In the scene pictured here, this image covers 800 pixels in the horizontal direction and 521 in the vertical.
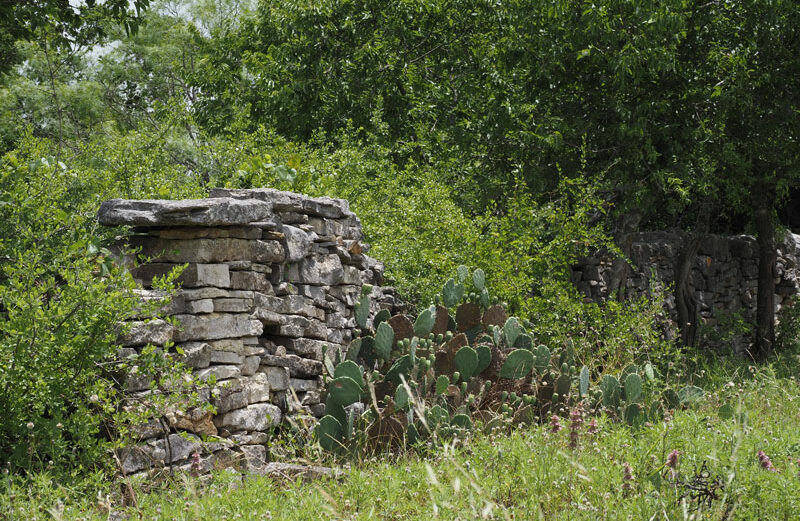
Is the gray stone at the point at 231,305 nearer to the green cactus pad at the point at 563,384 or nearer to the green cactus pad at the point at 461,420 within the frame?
the green cactus pad at the point at 461,420

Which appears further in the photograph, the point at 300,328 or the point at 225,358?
the point at 300,328

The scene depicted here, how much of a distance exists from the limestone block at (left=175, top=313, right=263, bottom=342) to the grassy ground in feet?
2.89

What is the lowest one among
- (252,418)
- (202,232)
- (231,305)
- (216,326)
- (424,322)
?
(252,418)

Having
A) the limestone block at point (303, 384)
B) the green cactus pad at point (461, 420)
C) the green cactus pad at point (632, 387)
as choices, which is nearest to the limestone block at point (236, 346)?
the limestone block at point (303, 384)

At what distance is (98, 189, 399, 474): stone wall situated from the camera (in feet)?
15.1

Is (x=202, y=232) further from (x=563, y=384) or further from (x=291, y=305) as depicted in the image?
(x=563, y=384)

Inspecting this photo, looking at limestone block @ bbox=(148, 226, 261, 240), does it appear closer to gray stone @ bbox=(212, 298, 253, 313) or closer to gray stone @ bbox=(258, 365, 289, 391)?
gray stone @ bbox=(212, 298, 253, 313)

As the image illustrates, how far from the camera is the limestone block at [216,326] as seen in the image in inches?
190

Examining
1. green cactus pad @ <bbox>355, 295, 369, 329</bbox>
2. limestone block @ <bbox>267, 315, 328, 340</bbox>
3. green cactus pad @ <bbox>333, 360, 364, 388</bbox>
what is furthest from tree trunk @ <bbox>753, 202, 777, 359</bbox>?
green cactus pad @ <bbox>333, 360, 364, 388</bbox>

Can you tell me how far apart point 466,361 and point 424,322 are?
20.6 inches

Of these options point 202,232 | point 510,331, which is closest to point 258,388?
point 202,232

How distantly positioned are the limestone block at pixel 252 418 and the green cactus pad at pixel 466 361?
1316 millimetres

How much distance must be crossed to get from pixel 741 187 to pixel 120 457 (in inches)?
319

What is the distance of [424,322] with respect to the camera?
613 centimetres
